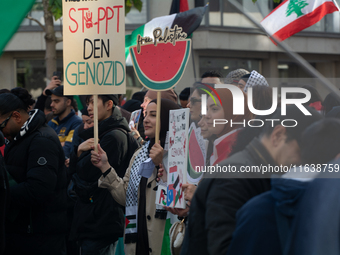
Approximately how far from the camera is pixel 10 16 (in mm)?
1923

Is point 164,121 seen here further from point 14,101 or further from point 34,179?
point 14,101

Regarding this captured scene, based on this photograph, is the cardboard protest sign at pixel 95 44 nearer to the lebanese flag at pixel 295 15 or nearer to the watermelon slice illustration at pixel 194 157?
the watermelon slice illustration at pixel 194 157

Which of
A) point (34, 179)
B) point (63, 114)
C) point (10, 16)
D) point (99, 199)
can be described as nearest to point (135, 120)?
point (63, 114)

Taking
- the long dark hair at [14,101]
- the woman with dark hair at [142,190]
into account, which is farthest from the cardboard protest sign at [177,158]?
the long dark hair at [14,101]

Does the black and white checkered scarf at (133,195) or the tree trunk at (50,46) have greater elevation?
the tree trunk at (50,46)

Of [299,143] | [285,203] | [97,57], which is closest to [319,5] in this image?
[97,57]

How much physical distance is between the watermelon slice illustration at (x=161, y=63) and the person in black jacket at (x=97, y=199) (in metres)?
0.66

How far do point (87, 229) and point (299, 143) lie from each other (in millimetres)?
2520

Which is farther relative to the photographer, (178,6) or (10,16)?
(178,6)

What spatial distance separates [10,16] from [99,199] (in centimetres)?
225

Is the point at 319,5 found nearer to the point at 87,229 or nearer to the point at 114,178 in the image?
the point at 114,178

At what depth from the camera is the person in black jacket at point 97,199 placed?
3.81 metres

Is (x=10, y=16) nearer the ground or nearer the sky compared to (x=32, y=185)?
nearer the sky

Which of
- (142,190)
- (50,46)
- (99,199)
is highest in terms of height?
(50,46)
